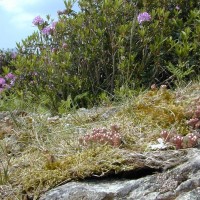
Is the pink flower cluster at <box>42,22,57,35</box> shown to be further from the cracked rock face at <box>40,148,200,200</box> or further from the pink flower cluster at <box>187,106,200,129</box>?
the cracked rock face at <box>40,148,200,200</box>

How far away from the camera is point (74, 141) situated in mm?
3205

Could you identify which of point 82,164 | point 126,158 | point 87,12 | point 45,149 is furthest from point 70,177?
point 87,12

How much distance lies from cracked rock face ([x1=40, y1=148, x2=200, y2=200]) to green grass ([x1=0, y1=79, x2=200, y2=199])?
0.25ft

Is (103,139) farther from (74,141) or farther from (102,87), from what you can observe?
(102,87)

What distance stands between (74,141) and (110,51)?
10.7 ft

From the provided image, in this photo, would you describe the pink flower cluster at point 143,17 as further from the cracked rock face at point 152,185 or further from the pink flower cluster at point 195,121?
the cracked rock face at point 152,185

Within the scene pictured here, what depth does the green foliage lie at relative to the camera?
609cm

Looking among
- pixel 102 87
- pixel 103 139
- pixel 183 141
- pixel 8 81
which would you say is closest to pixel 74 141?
pixel 103 139

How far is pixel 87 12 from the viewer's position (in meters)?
6.55

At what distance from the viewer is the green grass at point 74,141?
2.65 m

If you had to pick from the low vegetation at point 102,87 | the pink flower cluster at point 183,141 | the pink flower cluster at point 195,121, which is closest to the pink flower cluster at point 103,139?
the low vegetation at point 102,87

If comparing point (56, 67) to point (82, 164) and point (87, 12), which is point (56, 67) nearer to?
point (87, 12)

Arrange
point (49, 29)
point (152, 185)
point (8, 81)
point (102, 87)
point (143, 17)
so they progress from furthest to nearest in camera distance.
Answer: point (8, 81)
point (49, 29)
point (102, 87)
point (143, 17)
point (152, 185)

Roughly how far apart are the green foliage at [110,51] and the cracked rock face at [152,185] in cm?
331
